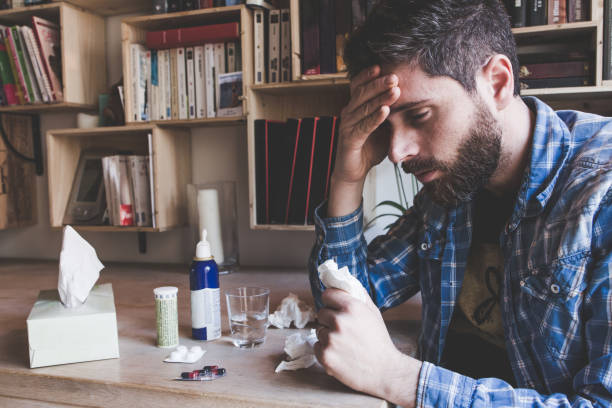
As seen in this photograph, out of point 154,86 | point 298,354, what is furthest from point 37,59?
point 298,354

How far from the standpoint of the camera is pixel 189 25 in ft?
6.40

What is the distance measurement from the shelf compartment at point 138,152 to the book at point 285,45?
0.54 metres

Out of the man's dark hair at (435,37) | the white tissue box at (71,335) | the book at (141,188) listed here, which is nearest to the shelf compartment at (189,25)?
the book at (141,188)

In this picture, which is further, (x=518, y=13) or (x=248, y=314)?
(x=518, y=13)

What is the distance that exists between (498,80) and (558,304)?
0.46 meters

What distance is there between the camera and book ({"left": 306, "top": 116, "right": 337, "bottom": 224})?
1.69 metres

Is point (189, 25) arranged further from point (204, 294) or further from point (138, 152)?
point (204, 294)

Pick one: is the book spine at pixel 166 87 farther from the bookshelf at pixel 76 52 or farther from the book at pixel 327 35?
the book at pixel 327 35

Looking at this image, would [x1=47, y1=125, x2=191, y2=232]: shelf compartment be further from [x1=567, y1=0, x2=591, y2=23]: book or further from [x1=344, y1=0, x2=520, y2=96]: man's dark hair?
[x1=567, y1=0, x2=591, y2=23]: book

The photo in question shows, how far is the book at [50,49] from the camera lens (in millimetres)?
2008

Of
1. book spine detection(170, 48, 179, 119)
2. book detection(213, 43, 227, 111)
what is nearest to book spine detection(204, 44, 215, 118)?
book detection(213, 43, 227, 111)

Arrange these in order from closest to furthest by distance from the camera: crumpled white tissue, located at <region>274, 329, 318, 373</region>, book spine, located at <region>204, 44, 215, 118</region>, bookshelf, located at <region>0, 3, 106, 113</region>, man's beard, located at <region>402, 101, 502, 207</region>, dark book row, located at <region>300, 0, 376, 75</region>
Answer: crumpled white tissue, located at <region>274, 329, 318, 373</region> → man's beard, located at <region>402, 101, 502, 207</region> → dark book row, located at <region>300, 0, 376, 75</region> → book spine, located at <region>204, 44, 215, 118</region> → bookshelf, located at <region>0, 3, 106, 113</region>

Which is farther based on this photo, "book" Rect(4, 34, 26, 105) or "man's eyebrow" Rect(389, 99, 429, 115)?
"book" Rect(4, 34, 26, 105)

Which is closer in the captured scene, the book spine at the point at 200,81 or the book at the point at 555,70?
the book at the point at 555,70
